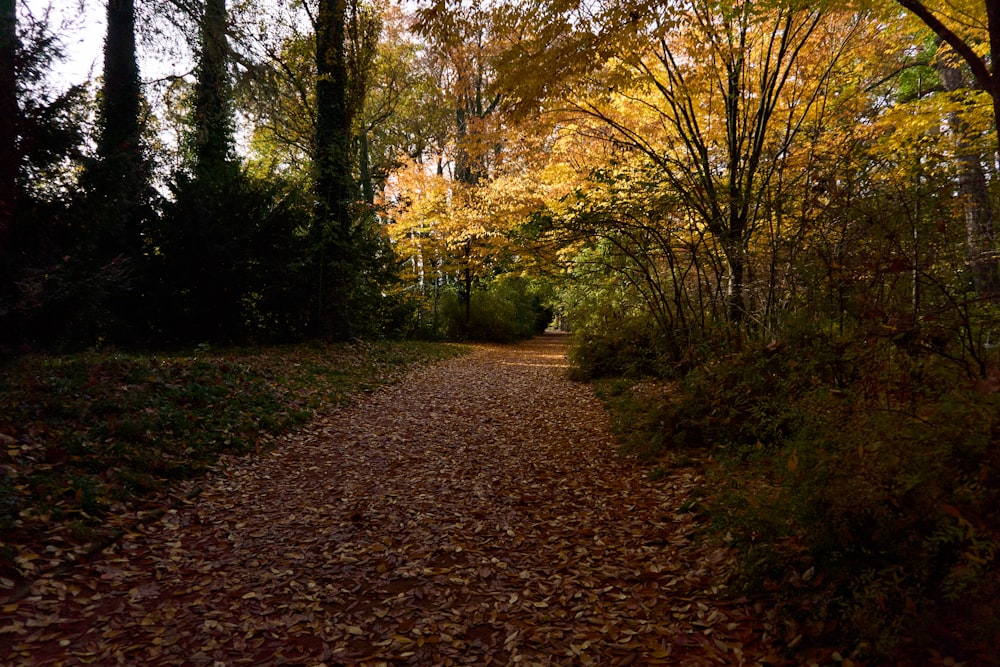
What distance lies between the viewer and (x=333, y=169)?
Answer: 36.6ft

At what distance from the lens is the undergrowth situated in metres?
2.17

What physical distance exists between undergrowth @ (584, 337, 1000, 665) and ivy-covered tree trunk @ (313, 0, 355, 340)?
9.47 meters

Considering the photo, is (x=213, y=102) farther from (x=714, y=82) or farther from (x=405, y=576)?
(x=405, y=576)

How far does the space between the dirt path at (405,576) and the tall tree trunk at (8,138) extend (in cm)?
313

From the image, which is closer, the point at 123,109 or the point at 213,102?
the point at 123,109

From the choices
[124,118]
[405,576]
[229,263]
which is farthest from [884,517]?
[124,118]

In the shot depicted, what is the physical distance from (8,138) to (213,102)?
6.87 metres

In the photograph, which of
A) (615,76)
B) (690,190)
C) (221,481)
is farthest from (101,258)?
(690,190)

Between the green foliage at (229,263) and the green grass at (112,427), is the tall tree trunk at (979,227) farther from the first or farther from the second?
the green foliage at (229,263)

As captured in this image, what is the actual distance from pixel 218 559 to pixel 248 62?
32.9 feet

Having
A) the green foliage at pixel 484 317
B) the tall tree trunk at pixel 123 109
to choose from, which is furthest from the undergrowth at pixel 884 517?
the green foliage at pixel 484 317

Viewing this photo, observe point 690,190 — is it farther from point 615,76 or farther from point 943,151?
point 943,151

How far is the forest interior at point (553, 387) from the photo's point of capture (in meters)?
2.66

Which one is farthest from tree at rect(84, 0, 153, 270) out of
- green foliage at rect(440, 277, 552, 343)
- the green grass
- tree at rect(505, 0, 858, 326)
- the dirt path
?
green foliage at rect(440, 277, 552, 343)
